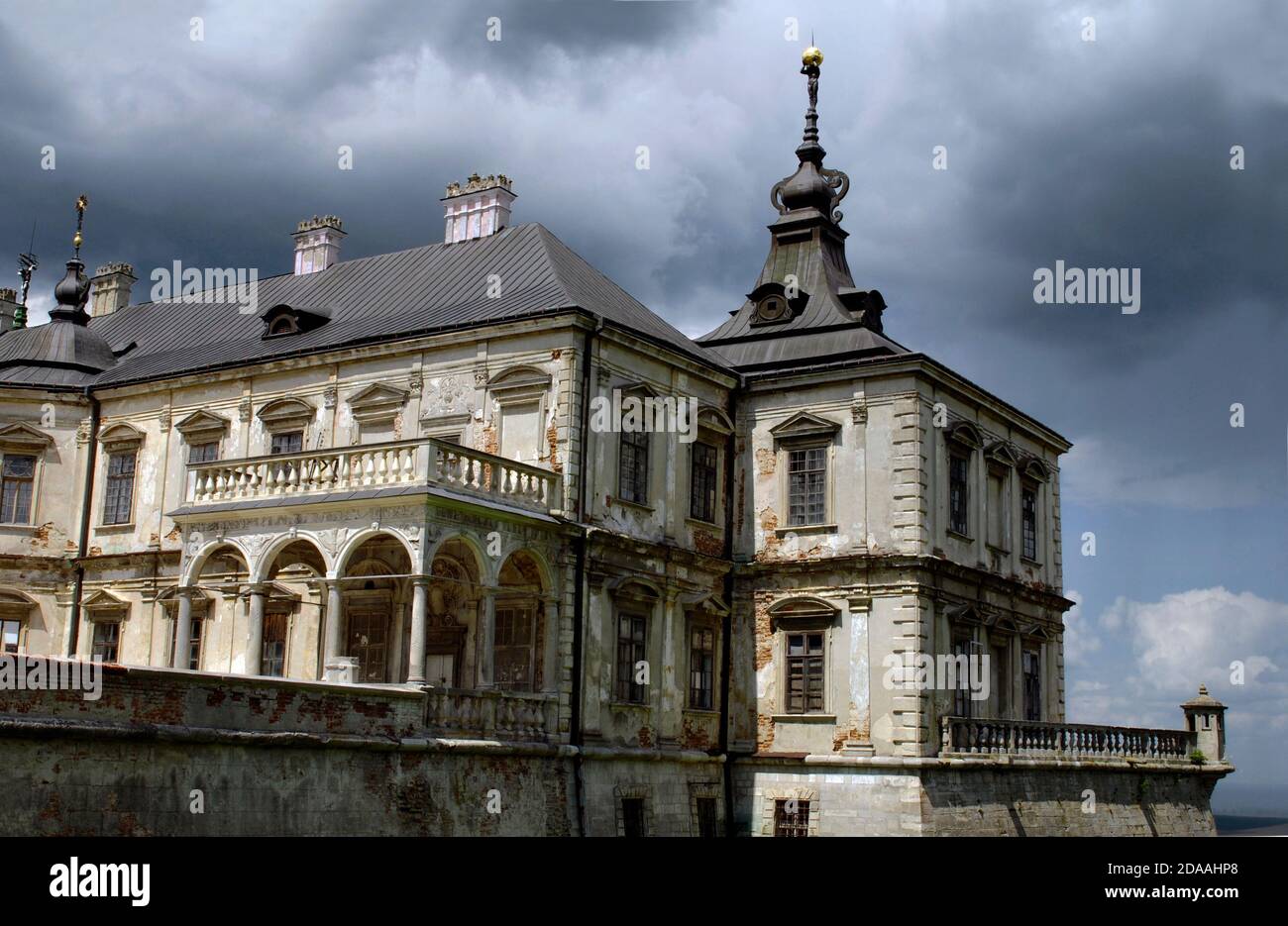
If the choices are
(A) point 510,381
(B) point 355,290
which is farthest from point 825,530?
(B) point 355,290

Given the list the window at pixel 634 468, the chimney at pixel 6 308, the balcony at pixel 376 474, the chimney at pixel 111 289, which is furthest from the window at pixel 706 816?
the chimney at pixel 6 308

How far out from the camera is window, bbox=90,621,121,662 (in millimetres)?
31062

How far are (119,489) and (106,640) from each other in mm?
2987

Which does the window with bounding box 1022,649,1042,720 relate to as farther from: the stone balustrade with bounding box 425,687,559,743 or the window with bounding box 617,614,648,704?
the stone balustrade with bounding box 425,687,559,743

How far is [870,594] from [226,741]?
12617mm

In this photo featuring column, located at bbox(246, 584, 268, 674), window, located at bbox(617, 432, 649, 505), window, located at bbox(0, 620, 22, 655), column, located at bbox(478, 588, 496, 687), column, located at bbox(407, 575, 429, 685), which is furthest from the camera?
window, located at bbox(0, 620, 22, 655)

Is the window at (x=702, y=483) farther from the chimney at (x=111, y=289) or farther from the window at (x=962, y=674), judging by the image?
the chimney at (x=111, y=289)

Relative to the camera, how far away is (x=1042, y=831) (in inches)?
1152

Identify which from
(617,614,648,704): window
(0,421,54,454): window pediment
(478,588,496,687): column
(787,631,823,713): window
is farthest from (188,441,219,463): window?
(787,631,823,713): window

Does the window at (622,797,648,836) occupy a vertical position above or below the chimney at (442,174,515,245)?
below

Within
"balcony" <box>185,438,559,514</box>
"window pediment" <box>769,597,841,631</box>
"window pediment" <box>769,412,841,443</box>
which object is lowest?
"window pediment" <box>769,597,841,631</box>

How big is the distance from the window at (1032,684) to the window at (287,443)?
14988 mm

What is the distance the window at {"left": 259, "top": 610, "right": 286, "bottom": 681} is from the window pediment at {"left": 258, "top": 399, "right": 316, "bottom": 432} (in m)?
3.47
